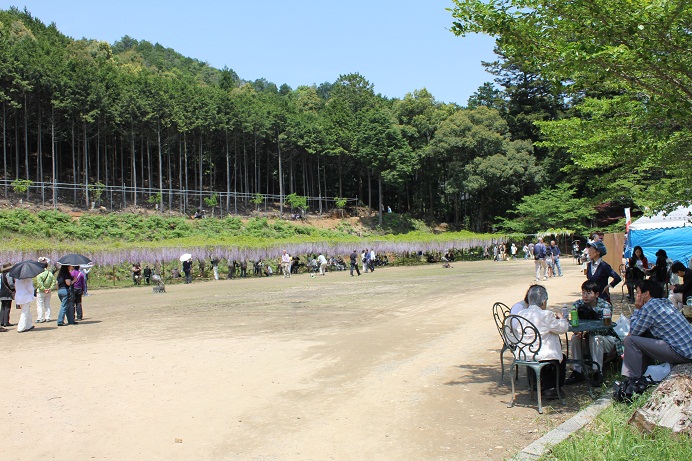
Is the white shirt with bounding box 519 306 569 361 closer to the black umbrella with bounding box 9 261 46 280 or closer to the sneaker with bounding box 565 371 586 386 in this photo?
the sneaker with bounding box 565 371 586 386

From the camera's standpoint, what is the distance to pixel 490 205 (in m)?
64.5

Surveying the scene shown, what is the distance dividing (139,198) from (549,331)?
52988mm

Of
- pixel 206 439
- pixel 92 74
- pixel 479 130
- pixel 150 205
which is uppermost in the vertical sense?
pixel 92 74

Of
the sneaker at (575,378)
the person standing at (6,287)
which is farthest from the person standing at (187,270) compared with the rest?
the sneaker at (575,378)

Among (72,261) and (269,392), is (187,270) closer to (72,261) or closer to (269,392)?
(72,261)

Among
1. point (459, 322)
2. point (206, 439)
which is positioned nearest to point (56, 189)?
point (459, 322)

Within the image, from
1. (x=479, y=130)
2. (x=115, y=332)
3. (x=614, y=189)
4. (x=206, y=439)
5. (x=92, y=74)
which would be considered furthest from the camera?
(x=479, y=130)

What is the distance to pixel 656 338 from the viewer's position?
19.0ft

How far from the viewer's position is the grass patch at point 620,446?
14.4 ft

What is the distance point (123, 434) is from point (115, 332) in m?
7.51

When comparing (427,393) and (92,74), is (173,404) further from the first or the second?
(92,74)

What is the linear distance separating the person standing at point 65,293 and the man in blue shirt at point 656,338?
12.6 m

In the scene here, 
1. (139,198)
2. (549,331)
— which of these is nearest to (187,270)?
(139,198)

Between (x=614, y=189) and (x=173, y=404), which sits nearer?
(x=173, y=404)
